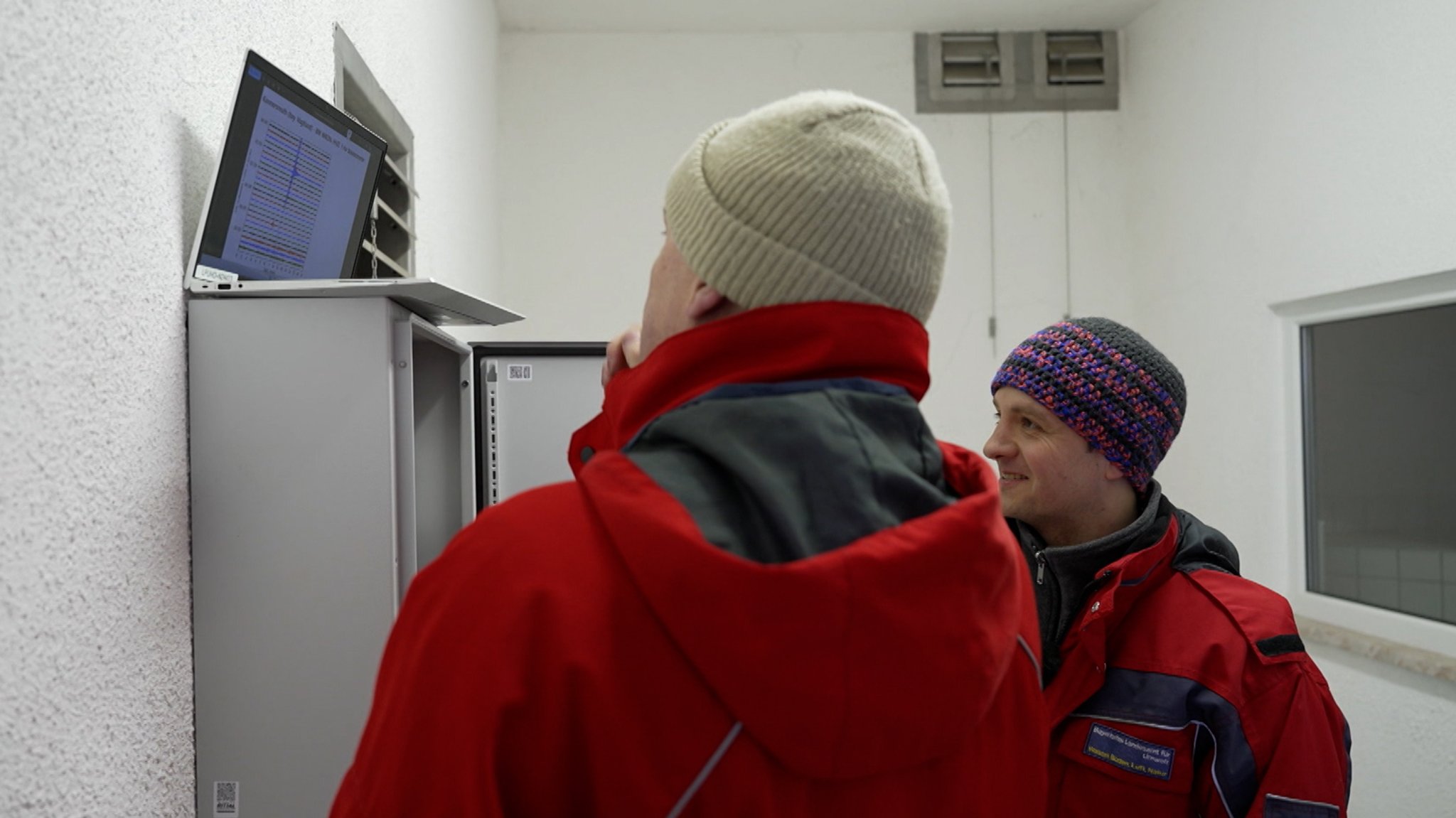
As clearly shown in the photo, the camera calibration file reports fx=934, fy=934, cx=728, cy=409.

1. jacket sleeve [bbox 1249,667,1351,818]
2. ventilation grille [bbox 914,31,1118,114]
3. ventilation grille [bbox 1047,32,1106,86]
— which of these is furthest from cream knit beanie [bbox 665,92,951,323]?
ventilation grille [bbox 1047,32,1106,86]

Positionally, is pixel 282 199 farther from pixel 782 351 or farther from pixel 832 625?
pixel 832 625

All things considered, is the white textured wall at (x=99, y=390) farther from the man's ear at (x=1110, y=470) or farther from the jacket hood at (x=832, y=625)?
the man's ear at (x=1110, y=470)

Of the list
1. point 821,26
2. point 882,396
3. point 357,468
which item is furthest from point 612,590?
point 821,26

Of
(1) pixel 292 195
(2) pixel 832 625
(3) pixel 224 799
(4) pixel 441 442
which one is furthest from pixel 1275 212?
(3) pixel 224 799

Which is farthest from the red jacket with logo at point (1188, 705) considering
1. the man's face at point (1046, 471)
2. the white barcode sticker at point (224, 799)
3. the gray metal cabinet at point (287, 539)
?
the white barcode sticker at point (224, 799)

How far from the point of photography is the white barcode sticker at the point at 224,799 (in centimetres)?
105

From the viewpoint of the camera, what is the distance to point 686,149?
386 centimetres

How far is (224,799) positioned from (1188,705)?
44.4 inches

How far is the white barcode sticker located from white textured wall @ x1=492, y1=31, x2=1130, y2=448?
2.82 m

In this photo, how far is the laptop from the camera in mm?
1033

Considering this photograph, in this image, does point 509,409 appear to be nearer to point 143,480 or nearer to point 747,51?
point 143,480

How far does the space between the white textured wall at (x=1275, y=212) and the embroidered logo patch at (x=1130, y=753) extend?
1.78 metres

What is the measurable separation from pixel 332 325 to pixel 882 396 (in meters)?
0.70

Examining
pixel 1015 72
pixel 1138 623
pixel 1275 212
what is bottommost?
pixel 1138 623
